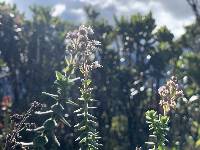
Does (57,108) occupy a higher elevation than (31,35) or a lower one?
lower

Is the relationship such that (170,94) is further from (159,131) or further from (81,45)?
(81,45)

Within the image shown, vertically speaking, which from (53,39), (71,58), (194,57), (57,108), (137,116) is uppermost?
(53,39)

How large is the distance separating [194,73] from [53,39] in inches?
595

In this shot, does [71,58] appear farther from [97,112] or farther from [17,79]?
[17,79]

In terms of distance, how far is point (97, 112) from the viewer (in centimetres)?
3566

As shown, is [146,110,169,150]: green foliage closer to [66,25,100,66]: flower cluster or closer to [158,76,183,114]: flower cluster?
[158,76,183,114]: flower cluster

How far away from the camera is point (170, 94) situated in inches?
157

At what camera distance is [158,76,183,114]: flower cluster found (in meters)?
3.93

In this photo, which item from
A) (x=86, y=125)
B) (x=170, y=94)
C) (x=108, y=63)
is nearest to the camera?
(x=170, y=94)

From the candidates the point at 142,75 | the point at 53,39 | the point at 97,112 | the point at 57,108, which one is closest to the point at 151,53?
the point at 142,75

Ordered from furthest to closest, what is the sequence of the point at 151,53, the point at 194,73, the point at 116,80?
1. the point at 116,80
2. the point at 151,53
3. the point at 194,73

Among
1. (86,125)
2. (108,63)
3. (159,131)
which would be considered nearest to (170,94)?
(159,131)

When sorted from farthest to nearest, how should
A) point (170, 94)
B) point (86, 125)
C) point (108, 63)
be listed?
1. point (108, 63)
2. point (86, 125)
3. point (170, 94)

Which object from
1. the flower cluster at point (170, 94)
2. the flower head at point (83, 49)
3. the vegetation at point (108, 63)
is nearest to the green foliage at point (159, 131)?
Answer: the flower cluster at point (170, 94)
